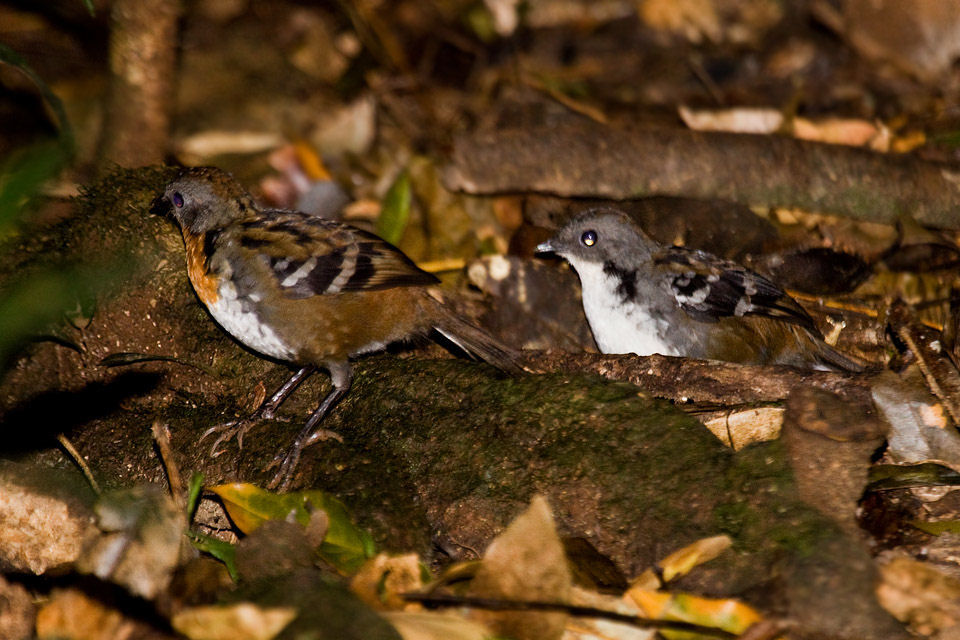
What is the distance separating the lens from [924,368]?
11.9 ft

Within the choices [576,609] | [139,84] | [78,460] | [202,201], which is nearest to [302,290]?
[202,201]

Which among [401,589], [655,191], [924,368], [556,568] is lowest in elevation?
[401,589]

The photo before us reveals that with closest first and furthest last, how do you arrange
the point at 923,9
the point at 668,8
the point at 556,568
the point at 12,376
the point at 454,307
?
the point at 556,568 → the point at 12,376 → the point at 454,307 → the point at 923,9 → the point at 668,8

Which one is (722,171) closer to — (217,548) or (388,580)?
(388,580)

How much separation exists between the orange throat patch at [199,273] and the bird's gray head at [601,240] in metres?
1.93

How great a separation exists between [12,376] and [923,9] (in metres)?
7.11

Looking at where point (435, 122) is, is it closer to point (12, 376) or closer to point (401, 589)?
point (12, 376)

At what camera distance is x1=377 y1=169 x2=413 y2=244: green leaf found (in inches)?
235

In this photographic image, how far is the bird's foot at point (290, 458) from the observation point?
143 inches

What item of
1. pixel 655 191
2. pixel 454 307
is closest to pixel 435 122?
pixel 655 191

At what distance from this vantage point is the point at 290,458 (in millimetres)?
3699

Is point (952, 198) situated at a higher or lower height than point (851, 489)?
higher

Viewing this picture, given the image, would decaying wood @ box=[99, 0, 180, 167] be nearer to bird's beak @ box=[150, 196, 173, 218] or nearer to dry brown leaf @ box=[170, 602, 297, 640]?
bird's beak @ box=[150, 196, 173, 218]

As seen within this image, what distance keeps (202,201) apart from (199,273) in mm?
525
